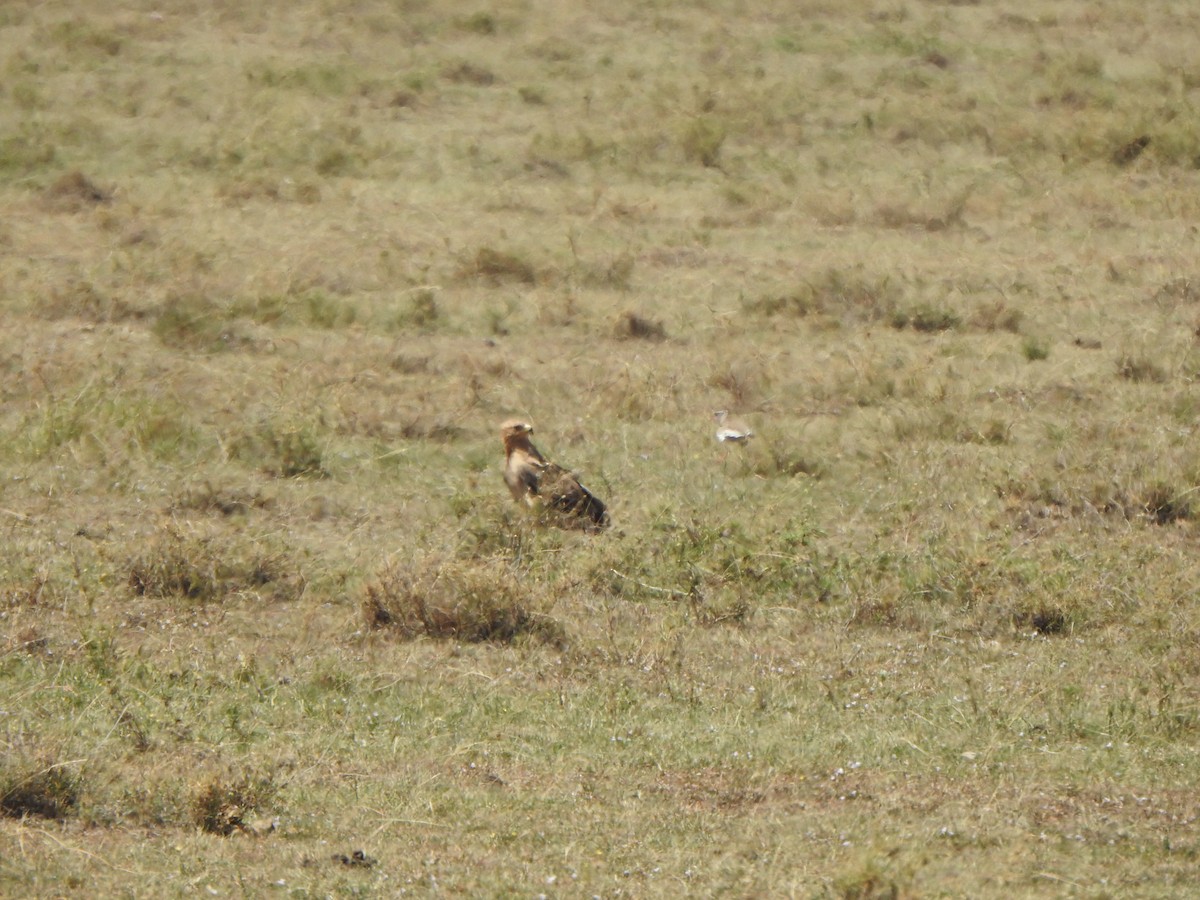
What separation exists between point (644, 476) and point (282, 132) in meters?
8.54

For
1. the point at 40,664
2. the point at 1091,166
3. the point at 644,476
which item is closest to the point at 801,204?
the point at 1091,166

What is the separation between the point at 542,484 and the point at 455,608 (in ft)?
4.46

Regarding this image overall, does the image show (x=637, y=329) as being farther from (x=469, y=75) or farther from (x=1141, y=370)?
(x=469, y=75)

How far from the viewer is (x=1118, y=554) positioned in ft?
25.5

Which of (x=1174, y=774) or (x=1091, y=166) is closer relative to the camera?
(x=1174, y=774)

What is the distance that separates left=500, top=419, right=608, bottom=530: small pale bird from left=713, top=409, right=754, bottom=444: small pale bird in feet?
3.90

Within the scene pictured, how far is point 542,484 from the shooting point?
8.11 metres

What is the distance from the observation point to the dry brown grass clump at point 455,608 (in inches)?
270

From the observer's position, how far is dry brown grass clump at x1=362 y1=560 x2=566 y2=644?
6.85 metres

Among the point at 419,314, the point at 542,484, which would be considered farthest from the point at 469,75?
the point at 542,484

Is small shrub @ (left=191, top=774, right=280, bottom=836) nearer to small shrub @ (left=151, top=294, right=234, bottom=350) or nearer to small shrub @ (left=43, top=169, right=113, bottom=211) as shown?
small shrub @ (left=151, top=294, right=234, bottom=350)

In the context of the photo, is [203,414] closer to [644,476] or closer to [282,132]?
[644,476]

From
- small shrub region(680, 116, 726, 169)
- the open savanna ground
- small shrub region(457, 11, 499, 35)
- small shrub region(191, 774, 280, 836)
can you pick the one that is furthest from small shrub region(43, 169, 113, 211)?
small shrub region(191, 774, 280, 836)

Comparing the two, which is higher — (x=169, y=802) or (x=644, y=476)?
(x=169, y=802)
